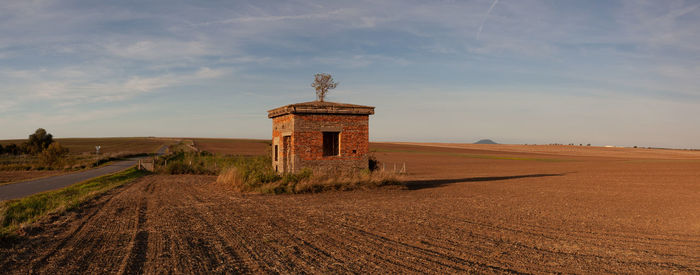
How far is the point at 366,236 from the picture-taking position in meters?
7.96

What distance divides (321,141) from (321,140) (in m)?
0.04

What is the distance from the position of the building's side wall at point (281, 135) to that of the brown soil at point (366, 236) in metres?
2.89

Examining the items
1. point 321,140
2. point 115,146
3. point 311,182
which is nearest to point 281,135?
point 321,140

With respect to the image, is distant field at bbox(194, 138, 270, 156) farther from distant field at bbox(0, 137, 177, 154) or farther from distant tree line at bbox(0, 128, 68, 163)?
distant tree line at bbox(0, 128, 68, 163)

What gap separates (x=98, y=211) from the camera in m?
11.8

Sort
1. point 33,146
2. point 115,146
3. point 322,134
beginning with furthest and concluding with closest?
point 115,146, point 33,146, point 322,134

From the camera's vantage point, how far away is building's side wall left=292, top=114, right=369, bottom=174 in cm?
1571

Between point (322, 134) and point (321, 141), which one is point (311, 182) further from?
point (322, 134)

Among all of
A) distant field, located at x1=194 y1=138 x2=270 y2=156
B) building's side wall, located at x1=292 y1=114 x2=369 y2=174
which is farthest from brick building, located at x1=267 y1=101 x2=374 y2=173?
distant field, located at x1=194 y1=138 x2=270 y2=156

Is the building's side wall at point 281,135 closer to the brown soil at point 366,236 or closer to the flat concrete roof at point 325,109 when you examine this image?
the flat concrete roof at point 325,109

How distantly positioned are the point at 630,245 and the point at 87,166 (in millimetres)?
43200

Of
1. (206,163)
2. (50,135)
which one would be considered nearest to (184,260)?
(206,163)

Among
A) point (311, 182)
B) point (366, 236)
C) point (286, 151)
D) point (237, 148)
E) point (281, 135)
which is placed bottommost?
point (366, 236)

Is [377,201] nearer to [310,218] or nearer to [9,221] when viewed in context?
[310,218]
